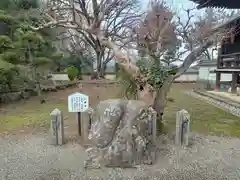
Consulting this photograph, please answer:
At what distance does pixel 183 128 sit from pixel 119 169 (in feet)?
4.85

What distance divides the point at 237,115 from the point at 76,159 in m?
4.87

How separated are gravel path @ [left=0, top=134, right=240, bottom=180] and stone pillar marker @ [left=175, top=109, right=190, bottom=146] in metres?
0.16

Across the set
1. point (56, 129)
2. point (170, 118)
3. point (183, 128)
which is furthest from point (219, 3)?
point (56, 129)

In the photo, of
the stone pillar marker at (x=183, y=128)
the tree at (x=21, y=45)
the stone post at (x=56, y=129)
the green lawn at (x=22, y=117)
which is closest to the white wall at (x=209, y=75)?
the tree at (x=21, y=45)

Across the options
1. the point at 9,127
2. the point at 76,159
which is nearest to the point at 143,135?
the point at 76,159

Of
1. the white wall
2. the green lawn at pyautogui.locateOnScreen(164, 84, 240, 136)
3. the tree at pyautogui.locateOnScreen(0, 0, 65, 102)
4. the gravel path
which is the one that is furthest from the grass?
the white wall

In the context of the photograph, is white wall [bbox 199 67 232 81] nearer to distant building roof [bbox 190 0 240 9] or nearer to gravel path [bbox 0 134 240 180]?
distant building roof [bbox 190 0 240 9]

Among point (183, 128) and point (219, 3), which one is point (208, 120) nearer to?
point (183, 128)

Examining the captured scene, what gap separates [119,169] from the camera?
3004mm

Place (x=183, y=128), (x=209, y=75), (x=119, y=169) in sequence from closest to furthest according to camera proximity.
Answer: (x=119, y=169) → (x=183, y=128) → (x=209, y=75)

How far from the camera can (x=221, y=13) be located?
1152 cm

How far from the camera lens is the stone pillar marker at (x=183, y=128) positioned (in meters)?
3.87

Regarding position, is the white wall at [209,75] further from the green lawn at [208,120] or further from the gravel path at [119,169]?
the gravel path at [119,169]

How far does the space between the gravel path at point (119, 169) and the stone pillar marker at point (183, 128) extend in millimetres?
160
